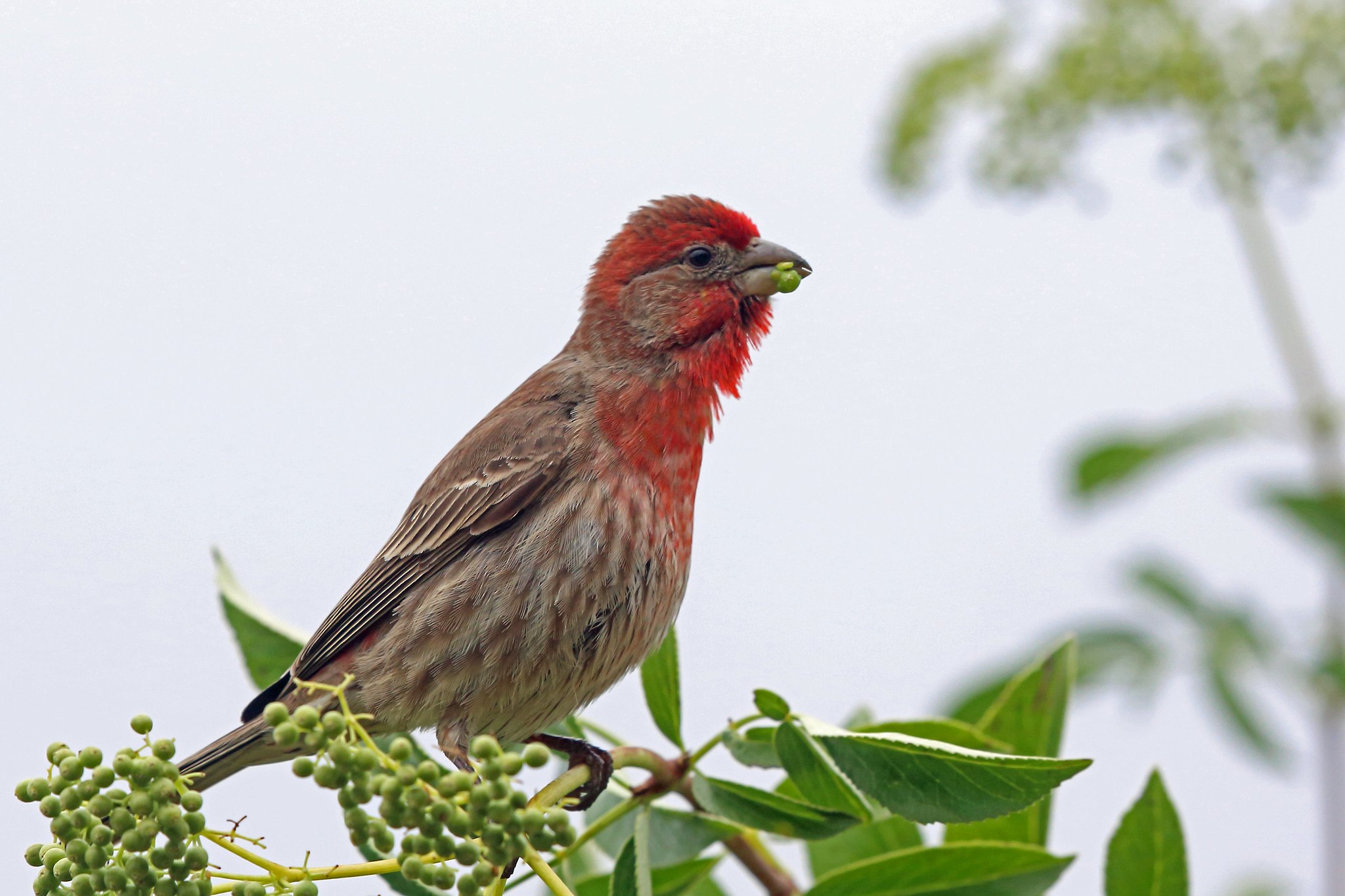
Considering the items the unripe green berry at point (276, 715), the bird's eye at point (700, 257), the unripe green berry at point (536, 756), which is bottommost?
the unripe green berry at point (536, 756)

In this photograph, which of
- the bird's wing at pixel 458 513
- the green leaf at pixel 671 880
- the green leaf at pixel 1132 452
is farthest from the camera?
the green leaf at pixel 1132 452

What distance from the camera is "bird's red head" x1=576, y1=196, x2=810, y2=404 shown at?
385 cm

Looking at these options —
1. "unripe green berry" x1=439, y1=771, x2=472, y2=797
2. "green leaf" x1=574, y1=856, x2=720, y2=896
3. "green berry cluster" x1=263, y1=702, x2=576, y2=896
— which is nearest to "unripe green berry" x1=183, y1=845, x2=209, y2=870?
"green berry cluster" x1=263, y1=702, x2=576, y2=896

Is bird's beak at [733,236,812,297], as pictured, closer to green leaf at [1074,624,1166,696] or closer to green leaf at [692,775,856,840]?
green leaf at [692,775,856,840]

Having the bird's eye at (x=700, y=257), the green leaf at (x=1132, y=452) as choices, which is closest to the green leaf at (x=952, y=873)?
the bird's eye at (x=700, y=257)

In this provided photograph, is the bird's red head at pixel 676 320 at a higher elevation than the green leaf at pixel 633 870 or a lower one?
higher

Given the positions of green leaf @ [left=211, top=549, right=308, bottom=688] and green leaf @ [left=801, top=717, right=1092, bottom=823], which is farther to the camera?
green leaf @ [left=211, top=549, right=308, bottom=688]

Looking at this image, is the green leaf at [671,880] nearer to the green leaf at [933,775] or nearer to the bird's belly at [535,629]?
the bird's belly at [535,629]

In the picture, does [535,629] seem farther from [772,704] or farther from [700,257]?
[700,257]

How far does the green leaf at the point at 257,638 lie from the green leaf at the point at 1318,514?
324 cm

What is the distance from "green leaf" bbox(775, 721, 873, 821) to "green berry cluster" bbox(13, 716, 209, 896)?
1.09m

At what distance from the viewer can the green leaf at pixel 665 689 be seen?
122 inches

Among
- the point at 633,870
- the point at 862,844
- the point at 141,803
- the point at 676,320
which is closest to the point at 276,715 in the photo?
the point at 141,803

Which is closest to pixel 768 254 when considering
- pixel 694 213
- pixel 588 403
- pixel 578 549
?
pixel 694 213
